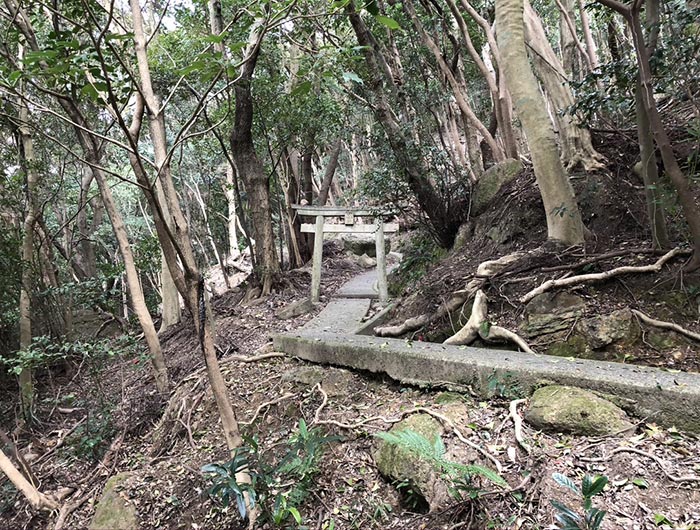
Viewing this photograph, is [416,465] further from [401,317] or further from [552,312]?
[401,317]

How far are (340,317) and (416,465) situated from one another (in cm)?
363

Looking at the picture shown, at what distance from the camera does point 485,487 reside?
2.13 meters

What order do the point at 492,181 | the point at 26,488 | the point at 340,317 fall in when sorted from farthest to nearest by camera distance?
the point at 492,181
the point at 340,317
the point at 26,488

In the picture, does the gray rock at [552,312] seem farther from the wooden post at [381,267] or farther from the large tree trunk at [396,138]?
the wooden post at [381,267]

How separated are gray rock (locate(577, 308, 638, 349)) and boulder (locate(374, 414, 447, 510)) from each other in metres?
1.57

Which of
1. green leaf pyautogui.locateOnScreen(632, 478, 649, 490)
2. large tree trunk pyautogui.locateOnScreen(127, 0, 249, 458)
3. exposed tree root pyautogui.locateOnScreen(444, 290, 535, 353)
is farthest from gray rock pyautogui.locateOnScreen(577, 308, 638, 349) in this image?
large tree trunk pyautogui.locateOnScreen(127, 0, 249, 458)

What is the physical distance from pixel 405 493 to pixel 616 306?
2348 millimetres

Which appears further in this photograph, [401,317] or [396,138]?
[396,138]

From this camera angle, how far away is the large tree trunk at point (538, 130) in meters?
4.06

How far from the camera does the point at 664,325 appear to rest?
304 cm

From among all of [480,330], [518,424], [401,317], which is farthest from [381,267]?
[518,424]

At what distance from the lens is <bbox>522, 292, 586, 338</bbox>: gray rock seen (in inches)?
138

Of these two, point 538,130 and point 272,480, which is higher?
point 538,130

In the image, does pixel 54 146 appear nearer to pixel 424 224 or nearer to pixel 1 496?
pixel 1 496
